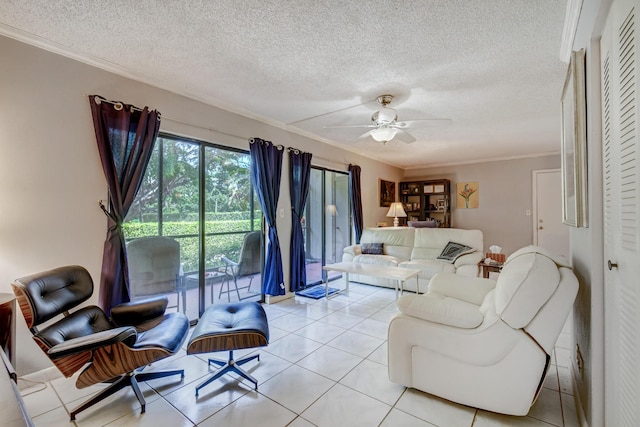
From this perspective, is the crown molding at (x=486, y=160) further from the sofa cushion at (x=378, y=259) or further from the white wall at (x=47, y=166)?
the white wall at (x=47, y=166)

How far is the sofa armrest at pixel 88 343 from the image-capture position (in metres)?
1.48

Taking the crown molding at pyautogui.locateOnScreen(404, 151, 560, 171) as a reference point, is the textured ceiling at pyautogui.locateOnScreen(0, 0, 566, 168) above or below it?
above

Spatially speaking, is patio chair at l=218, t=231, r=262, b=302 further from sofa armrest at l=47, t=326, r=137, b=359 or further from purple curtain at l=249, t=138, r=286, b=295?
sofa armrest at l=47, t=326, r=137, b=359

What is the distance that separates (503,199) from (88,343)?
7.39m

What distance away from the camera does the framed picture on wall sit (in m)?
6.61

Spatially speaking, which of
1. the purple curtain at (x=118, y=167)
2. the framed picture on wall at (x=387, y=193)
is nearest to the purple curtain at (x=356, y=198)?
the framed picture on wall at (x=387, y=193)

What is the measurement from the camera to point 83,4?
5.79ft

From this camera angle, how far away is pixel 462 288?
2.50m

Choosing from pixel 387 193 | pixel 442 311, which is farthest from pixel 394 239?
pixel 442 311

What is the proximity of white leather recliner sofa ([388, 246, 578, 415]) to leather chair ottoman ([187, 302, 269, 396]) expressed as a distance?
3.04ft

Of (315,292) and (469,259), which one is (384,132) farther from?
(315,292)

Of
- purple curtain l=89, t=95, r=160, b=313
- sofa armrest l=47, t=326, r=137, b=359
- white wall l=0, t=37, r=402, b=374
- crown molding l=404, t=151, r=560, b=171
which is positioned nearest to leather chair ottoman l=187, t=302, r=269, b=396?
sofa armrest l=47, t=326, r=137, b=359

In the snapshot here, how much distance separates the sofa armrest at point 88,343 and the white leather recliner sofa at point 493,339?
165cm

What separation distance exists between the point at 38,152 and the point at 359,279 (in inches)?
170
